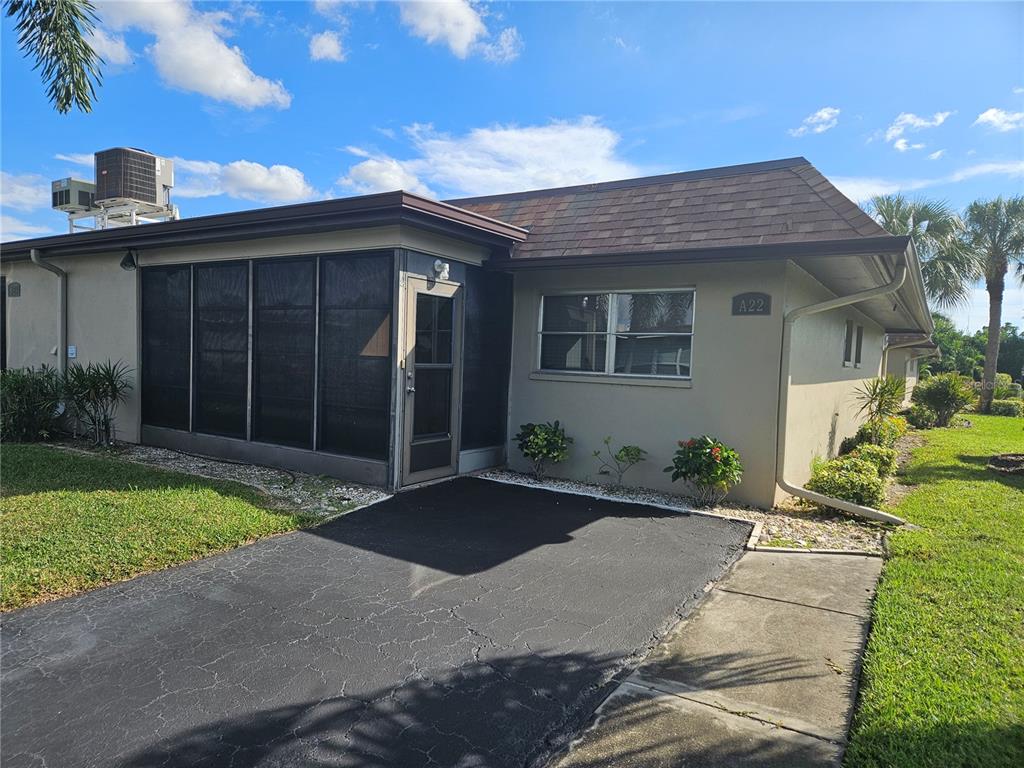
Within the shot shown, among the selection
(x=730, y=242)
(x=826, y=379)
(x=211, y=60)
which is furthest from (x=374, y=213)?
(x=826, y=379)

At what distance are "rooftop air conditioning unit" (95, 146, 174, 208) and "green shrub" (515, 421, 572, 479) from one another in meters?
8.59

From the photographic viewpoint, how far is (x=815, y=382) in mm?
8484

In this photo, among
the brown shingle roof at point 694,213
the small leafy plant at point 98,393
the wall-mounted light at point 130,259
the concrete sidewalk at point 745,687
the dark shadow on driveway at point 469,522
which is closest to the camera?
the concrete sidewalk at point 745,687

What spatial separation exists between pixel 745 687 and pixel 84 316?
11.0m

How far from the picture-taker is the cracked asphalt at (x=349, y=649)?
8.33 feet

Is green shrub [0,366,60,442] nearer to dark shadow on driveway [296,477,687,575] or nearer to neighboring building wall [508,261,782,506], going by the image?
dark shadow on driveway [296,477,687,575]

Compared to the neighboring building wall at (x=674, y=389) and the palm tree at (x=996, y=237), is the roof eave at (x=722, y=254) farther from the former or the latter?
the palm tree at (x=996, y=237)

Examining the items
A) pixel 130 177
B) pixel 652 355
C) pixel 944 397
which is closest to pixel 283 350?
pixel 652 355

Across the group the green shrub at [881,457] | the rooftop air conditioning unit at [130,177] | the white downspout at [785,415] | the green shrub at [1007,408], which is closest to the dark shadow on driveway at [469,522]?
the white downspout at [785,415]

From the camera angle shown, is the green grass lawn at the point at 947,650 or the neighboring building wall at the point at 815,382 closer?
the green grass lawn at the point at 947,650

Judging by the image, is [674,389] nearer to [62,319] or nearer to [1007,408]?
[62,319]

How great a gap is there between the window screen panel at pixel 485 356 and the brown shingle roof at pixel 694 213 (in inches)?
24.4

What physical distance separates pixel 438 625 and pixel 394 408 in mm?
3322

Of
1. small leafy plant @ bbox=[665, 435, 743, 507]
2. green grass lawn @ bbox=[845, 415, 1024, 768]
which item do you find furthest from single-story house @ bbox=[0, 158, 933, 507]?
green grass lawn @ bbox=[845, 415, 1024, 768]
